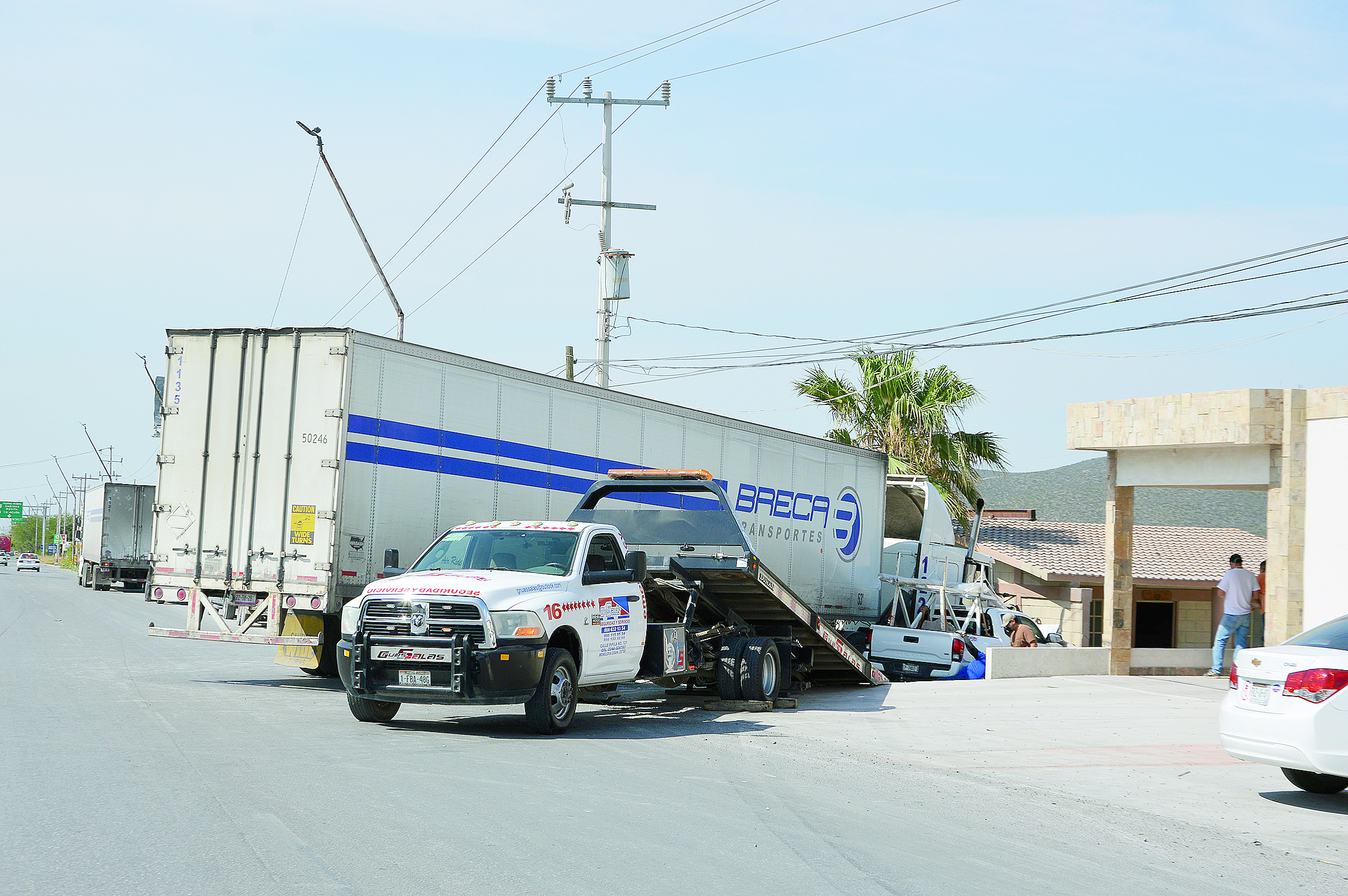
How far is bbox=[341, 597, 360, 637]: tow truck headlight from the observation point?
1122cm

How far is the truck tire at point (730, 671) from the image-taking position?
1421 cm

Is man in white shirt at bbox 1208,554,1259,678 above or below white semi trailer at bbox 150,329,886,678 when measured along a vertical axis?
below

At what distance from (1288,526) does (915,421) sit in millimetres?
13100

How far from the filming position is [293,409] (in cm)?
1401

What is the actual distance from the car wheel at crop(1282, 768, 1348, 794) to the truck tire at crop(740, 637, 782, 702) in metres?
5.89

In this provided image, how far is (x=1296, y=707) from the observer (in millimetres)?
8719

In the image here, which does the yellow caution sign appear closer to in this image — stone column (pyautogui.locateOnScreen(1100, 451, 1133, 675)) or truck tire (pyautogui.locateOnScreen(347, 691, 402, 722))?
truck tire (pyautogui.locateOnScreen(347, 691, 402, 722))

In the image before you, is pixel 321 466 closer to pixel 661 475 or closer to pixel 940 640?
pixel 661 475

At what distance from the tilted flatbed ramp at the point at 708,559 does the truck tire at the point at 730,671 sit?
673 mm

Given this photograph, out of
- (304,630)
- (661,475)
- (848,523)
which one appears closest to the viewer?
(304,630)

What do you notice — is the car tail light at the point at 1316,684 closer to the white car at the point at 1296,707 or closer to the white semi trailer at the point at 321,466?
the white car at the point at 1296,707

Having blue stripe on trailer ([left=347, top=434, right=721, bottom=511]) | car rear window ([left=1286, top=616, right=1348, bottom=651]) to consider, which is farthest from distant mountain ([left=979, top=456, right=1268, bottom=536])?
car rear window ([left=1286, top=616, right=1348, bottom=651])

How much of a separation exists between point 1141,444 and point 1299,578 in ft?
11.1

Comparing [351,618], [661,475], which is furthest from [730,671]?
[351,618]
